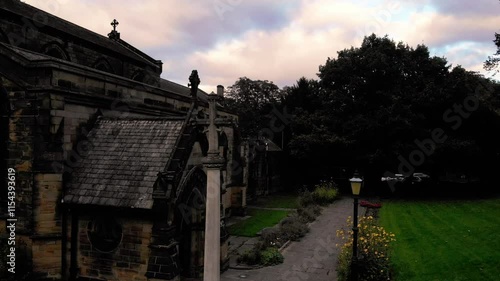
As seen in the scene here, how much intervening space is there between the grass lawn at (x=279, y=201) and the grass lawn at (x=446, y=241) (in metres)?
6.93

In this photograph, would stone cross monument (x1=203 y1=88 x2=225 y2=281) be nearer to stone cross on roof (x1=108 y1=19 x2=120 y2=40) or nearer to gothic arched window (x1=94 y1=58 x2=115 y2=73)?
gothic arched window (x1=94 y1=58 x2=115 y2=73)

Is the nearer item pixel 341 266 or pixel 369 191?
pixel 341 266

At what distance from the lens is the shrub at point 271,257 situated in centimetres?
1396

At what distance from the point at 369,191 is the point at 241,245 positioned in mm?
19583

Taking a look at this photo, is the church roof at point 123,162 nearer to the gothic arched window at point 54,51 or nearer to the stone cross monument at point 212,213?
the stone cross monument at point 212,213

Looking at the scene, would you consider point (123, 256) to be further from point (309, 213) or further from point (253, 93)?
point (253, 93)

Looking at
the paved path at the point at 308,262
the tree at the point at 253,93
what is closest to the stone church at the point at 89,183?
the paved path at the point at 308,262

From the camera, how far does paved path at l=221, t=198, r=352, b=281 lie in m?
12.6

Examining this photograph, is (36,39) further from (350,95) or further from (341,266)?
(350,95)

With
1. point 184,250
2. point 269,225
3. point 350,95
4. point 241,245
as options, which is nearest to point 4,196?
point 184,250

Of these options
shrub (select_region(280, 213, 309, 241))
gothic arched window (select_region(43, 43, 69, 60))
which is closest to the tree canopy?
shrub (select_region(280, 213, 309, 241))

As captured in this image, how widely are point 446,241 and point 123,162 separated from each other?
12.8 meters

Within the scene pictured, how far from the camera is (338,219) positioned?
2200 centimetres

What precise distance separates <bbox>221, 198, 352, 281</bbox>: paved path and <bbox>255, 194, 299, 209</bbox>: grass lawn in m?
7.27
